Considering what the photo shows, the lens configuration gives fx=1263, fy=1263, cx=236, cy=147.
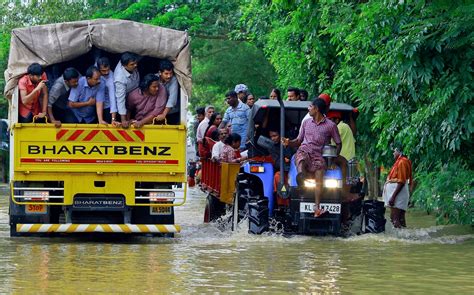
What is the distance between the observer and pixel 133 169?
1786 centimetres

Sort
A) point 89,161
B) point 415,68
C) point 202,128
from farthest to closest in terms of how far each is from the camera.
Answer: point 202,128 < point 415,68 < point 89,161

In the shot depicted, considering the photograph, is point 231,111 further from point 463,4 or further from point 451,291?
point 451,291

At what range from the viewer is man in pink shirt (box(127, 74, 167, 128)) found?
59.8ft

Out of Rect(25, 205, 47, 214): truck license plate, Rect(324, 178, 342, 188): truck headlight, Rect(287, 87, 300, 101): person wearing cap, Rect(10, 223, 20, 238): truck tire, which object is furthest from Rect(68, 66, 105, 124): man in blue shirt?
Rect(287, 87, 300, 101): person wearing cap

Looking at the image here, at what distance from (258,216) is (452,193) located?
5520mm

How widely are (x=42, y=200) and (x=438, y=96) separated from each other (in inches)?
230

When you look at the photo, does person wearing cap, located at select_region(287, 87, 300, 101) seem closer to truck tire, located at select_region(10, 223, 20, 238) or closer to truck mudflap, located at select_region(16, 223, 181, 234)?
truck mudflap, located at select_region(16, 223, 181, 234)

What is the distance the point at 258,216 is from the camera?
18047 mm

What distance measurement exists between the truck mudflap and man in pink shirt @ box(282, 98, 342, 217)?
80.6 inches

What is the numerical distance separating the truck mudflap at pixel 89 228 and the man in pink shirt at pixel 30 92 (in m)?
1.52

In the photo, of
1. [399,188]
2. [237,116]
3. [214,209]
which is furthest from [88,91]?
[399,188]

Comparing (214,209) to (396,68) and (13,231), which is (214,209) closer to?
(13,231)

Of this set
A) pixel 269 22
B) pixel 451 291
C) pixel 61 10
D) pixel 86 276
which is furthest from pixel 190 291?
pixel 61 10

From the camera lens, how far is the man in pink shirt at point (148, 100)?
59.8 feet
